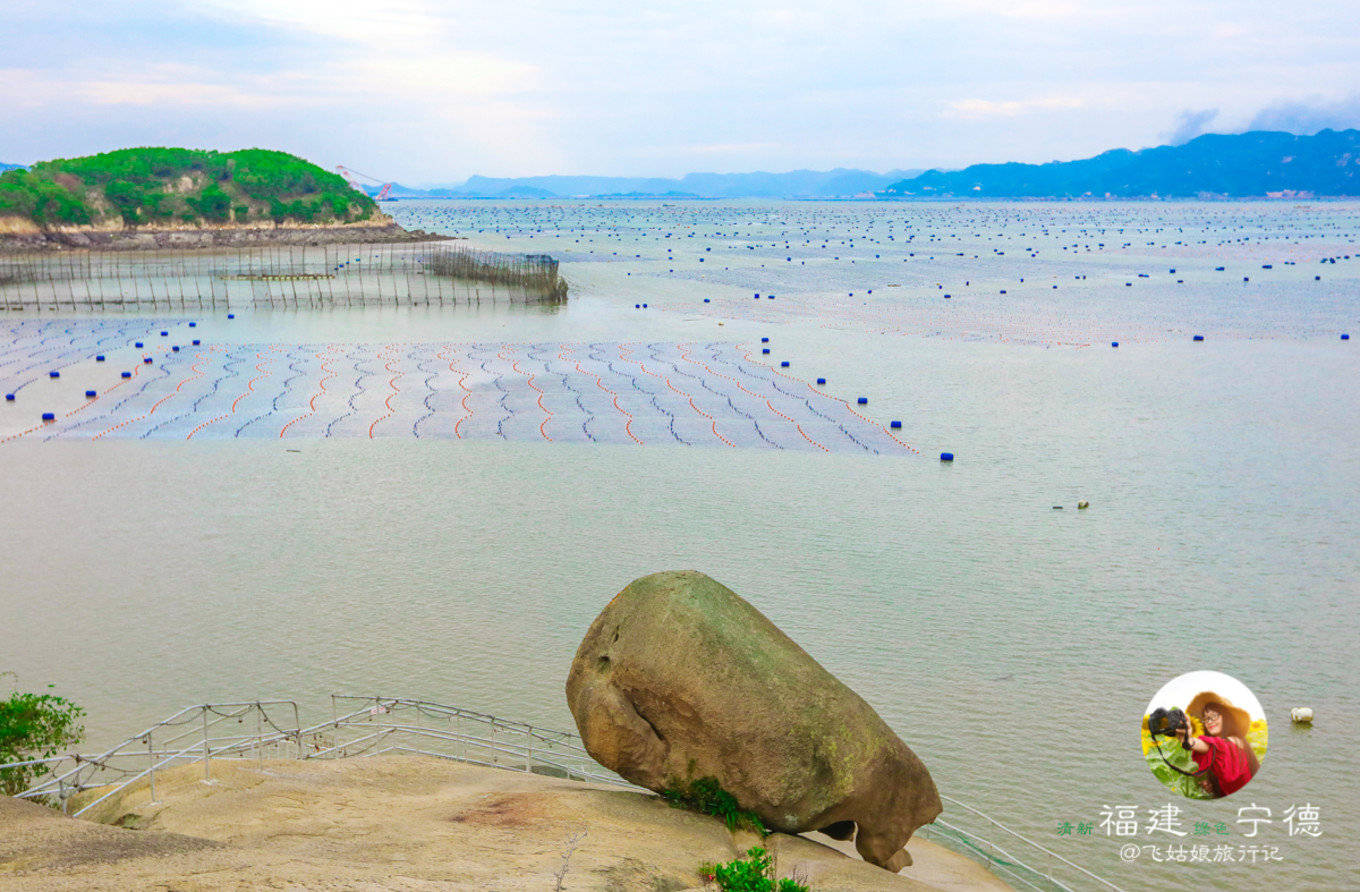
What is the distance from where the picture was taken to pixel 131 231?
127 m

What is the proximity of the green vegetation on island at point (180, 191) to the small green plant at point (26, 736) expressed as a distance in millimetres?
125532

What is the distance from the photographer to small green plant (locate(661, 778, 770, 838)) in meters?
10.1

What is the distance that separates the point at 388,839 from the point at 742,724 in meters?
3.43

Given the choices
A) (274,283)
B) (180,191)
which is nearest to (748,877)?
(274,283)

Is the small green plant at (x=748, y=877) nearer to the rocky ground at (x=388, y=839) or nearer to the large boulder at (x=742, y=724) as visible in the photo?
the rocky ground at (x=388, y=839)

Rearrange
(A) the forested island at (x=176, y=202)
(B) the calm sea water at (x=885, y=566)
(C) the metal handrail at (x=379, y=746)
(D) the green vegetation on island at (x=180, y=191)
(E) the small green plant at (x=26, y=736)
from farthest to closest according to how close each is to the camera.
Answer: (D) the green vegetation on island at (x=180, y=191)
(A) the forested island at (x=176, y=202)
(B) the calm sea water at (x=885, y=566)
(C) the metal handrail at (x=379, y=746)
(E) the small green plant at (x=26, y=736)

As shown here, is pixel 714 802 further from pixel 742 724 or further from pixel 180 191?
pixel 180 191

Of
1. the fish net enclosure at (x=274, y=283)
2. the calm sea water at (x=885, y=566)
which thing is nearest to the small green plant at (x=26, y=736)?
the calm sea water at (x=885, y=566)

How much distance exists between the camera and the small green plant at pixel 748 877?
28.6 feet

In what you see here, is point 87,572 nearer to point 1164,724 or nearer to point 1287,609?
point 1164,724

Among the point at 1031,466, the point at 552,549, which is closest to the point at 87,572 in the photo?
the point at 552,549

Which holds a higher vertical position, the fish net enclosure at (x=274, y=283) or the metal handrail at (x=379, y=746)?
the fish net enclosure at (x=274, y=283)

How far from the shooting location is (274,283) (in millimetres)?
75750

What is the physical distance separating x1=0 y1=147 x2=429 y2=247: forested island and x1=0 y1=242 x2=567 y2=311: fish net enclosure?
16482mm
